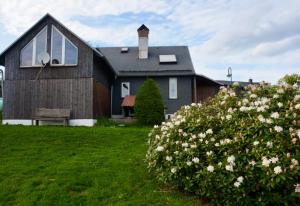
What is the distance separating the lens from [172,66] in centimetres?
2303

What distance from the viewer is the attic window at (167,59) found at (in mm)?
23516

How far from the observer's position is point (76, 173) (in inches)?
299

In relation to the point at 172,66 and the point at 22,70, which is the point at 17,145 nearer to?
the point at 22,70

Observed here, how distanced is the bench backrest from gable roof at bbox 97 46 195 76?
5988 millimetres

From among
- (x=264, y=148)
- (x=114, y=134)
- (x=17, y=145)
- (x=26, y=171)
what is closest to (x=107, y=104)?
(x=114, y=134)

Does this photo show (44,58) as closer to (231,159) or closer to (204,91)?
(204,91)

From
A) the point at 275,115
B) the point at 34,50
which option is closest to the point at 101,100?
the point at 34,50

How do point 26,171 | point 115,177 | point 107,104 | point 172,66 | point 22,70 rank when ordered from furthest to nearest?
point 172,66 → point 107,104 → point 22,70 → point 26,171 → point 115,177

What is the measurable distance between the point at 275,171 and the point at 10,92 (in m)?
15.8

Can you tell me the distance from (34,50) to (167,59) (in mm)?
8847

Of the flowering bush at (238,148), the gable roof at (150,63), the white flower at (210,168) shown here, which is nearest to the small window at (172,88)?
the gable roof at (150,63)

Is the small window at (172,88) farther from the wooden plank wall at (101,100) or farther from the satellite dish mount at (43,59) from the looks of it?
the satellite dish mount at (43,59)

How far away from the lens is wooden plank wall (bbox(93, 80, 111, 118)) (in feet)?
59.4

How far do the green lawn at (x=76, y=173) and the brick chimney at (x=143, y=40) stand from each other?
1374 cm
